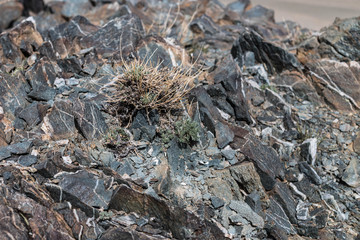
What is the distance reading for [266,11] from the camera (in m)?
13.3

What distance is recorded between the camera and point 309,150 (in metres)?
5.64

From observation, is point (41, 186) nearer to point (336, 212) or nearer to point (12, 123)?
point (12, 123)

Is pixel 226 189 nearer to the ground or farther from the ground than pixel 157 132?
nearer to the ground

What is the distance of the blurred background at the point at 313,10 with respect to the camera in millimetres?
18922

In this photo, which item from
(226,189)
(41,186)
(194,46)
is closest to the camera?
(41,186)

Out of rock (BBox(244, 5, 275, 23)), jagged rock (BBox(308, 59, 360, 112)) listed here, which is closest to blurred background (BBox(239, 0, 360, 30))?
rock (BBox(244, 5, 275, 23))

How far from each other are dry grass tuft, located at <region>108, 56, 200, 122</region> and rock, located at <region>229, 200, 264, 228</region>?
1.61 m

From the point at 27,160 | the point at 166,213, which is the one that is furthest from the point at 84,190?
the point at 166,213

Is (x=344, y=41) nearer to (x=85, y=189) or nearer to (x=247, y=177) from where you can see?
(x=247, y=177)

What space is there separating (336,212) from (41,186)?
390 cm

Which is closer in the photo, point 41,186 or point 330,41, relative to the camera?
point 41,186

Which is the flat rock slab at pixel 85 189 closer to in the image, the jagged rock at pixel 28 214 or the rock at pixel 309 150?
the jagged rock at pixel 28 214

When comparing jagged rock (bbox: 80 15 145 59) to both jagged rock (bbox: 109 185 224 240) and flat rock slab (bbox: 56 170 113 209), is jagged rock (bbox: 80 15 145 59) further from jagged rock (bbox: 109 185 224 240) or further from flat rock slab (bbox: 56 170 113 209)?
jagged rock (bbox: 109 185 224 240)

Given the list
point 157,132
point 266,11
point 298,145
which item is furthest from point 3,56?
point 266,11
